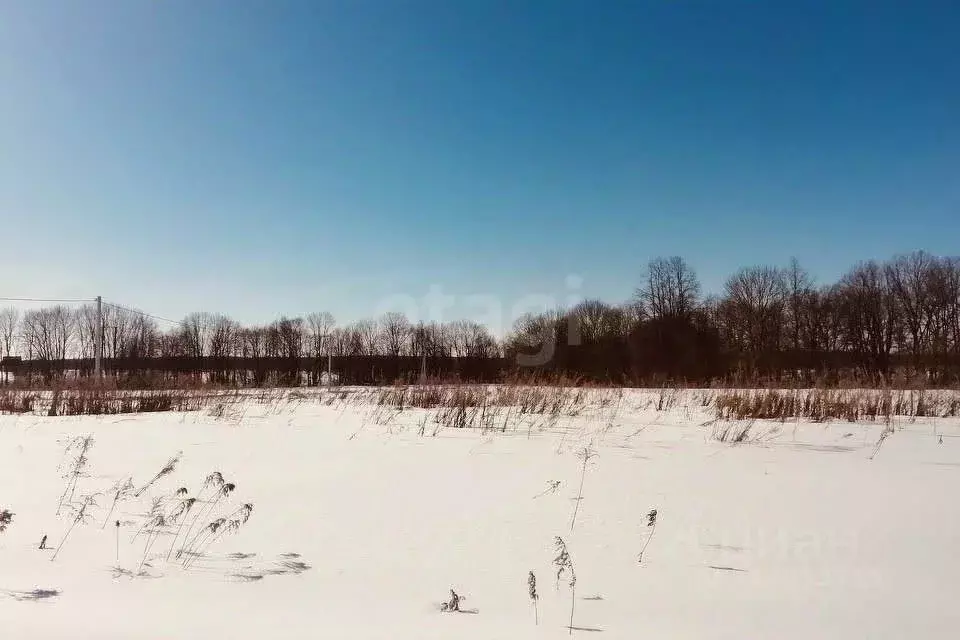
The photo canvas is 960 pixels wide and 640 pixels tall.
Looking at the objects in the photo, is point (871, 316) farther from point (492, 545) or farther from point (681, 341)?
point (492, 545)

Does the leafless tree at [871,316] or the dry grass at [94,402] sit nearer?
the dry grass at [94,402]

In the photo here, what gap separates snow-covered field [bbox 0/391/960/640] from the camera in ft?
6.85

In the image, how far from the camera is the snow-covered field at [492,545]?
2.09 metres

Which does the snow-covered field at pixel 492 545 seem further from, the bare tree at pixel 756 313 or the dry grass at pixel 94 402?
the bare tree at pixel 756 313

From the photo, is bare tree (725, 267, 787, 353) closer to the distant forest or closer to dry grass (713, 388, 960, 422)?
the distant forest

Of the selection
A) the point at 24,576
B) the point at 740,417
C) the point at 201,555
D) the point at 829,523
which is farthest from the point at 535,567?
the point at 740,417

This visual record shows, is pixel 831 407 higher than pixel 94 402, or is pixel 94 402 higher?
pixel 94 402

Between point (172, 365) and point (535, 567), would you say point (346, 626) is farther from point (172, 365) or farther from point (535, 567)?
point (172, 365)

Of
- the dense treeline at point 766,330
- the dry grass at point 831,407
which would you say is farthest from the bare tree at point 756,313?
the dry grass at point 831,407

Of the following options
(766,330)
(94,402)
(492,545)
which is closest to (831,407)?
(492,545)

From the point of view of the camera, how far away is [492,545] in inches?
117

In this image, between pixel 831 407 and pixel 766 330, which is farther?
pixel 766 330

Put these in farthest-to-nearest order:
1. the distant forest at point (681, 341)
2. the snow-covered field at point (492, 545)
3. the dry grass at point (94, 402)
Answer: the distant forest at point (681, 341)
the dry grass at point (94, 402)
the snow-covered field at point (492, 545)

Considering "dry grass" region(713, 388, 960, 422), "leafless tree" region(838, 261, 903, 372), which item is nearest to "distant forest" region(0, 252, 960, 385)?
"leafless tree" region(838, 261, 903, 372)
